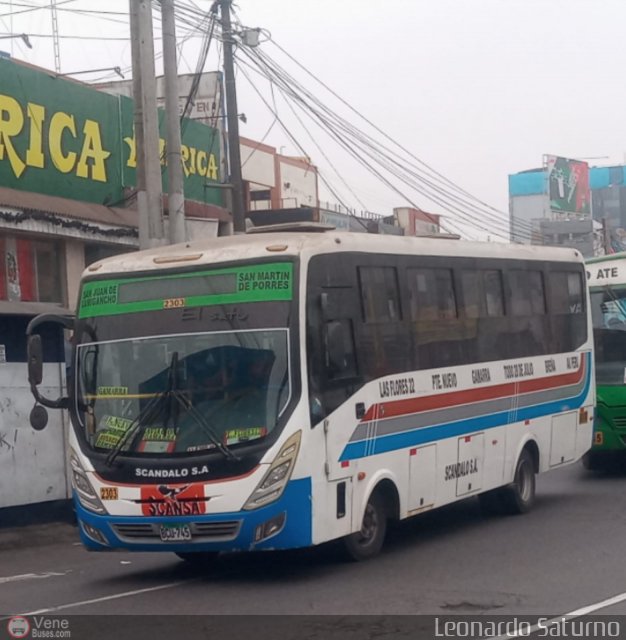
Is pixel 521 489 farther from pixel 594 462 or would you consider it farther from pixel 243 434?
pixel 243 434

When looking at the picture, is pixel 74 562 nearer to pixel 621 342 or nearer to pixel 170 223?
pixel 170 223

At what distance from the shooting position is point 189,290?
10.3 meters

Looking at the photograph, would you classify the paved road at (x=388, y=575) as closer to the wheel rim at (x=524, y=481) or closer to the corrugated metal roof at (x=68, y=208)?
the wheel rim at (x=524, y=481)

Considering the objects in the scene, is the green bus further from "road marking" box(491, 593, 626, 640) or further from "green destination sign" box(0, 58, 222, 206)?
"road marking" box(491, 593, 626, 640)

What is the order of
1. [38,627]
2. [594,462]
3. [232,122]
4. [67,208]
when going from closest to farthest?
1. [38,627]
2. [594,462]
3. [67,208]
4. [232,122]

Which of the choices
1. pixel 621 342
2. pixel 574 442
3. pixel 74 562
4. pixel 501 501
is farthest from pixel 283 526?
pixel 621 342

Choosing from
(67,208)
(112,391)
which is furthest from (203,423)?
(67,208)

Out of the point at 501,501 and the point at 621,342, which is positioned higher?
the point at 621,342

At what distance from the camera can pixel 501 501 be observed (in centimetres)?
1409

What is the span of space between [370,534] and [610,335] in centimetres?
768

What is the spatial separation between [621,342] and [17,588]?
32.4ft

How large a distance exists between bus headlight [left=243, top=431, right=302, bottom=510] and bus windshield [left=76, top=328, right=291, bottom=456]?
221 millimetres

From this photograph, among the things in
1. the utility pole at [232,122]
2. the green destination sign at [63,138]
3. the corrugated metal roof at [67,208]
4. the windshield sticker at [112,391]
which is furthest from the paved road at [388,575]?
the utility pole at [232,122]

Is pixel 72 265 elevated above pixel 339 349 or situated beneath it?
elevated above
